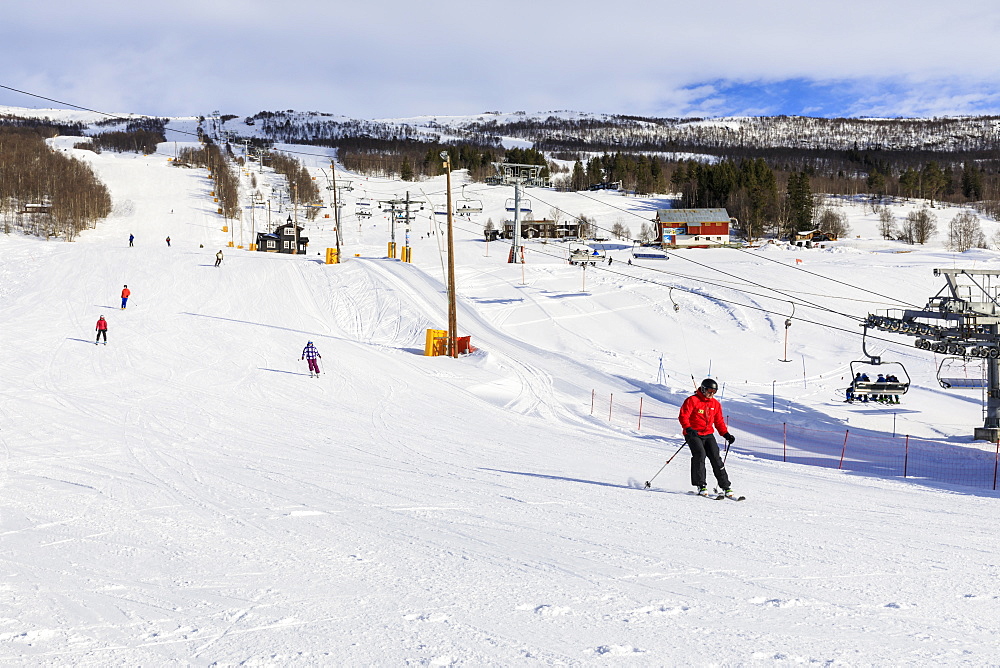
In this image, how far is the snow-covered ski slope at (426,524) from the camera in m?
3.84

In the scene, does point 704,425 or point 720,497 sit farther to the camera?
point 720,497

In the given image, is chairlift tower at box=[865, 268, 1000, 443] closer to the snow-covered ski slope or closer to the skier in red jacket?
the snow-covered ski slope

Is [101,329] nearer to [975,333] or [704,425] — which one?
[704,425]

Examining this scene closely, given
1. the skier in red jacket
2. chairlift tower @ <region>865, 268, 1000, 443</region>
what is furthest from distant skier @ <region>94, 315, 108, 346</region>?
chairlift tower @ <region>865, 268, 1000, 443</region>

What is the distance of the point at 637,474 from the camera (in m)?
9.43

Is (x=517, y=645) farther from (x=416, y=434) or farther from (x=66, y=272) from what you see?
(x=66, y=272)

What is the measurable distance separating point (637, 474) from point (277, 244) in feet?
180

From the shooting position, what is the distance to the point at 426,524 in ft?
21.0

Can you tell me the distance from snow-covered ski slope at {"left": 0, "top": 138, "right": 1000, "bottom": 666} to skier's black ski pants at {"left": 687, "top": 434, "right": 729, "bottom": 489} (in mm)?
306

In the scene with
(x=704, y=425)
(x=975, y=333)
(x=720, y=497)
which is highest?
(x=704, y=425)

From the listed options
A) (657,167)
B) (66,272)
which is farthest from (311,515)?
(657,167)

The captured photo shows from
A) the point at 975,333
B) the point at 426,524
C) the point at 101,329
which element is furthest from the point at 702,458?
the point at 101,329

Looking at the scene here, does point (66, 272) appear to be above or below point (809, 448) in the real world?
above

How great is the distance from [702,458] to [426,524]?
3.33 meters
